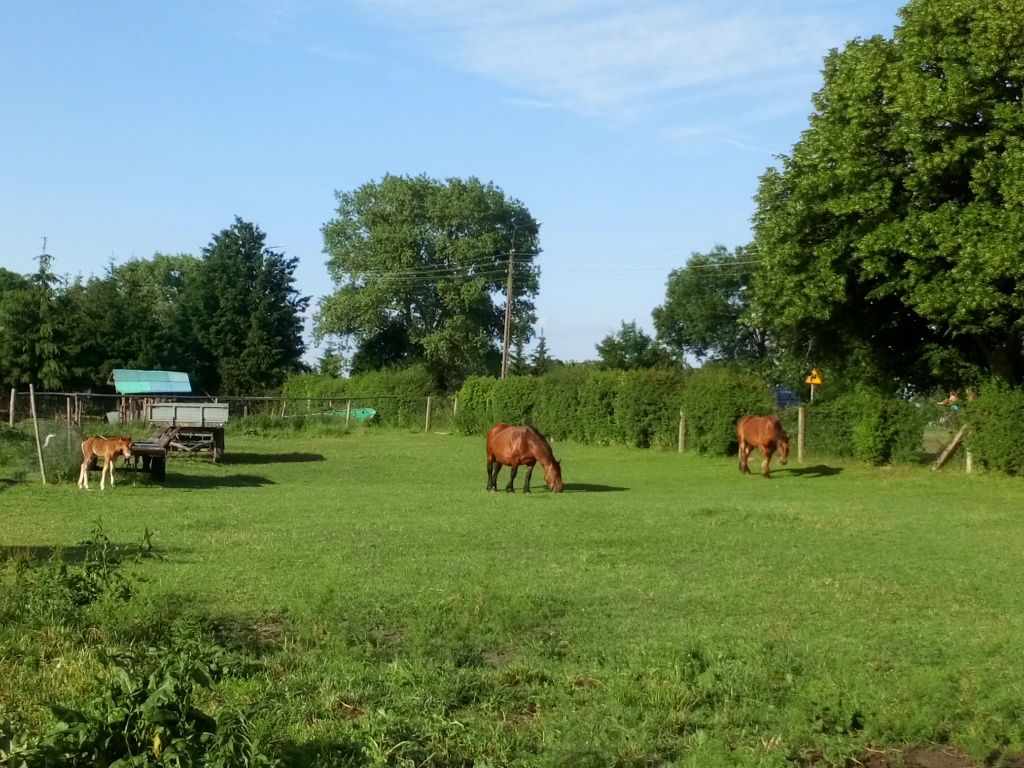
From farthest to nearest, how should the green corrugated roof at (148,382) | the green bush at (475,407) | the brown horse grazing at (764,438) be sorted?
the green corrugated roof at (148,382) → the green bush at (475,407) → the brown horse grazing at (764,438)

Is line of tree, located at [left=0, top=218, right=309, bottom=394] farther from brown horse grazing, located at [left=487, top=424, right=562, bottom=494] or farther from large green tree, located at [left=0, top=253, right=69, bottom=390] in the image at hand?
brown horse grazing, located at [left=487, top=424, right=562, bottom=494]

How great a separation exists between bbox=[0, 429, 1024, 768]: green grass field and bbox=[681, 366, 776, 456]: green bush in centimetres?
1379

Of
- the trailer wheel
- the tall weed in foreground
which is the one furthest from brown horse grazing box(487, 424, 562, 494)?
the tall weed in foreground

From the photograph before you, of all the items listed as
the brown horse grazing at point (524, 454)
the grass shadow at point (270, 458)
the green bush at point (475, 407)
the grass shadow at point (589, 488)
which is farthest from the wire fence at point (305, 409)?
the brown horse grazing at point (524, 454)

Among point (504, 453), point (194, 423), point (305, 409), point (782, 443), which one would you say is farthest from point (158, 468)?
point (305, 409)

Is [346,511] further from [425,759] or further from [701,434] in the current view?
[701,434]

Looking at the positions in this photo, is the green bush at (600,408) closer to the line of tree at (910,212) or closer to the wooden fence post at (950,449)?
the line of tree at (910,212)

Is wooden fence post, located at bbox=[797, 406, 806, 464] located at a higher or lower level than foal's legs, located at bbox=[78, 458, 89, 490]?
higher

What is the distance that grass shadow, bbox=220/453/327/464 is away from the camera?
32.8 metres

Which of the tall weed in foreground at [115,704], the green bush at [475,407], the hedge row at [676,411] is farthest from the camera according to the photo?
the green bush at [475,407]

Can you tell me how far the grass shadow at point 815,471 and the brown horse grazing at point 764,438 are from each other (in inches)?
18.6

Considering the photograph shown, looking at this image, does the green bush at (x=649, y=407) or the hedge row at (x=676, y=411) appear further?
the green bush at (x=649, y=407)

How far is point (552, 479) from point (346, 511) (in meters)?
6.32

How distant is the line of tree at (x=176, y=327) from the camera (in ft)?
188
